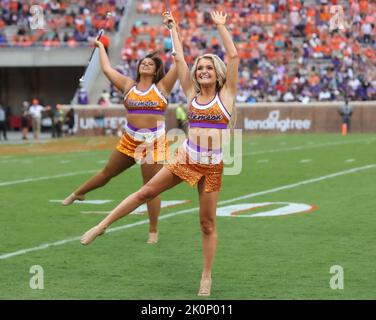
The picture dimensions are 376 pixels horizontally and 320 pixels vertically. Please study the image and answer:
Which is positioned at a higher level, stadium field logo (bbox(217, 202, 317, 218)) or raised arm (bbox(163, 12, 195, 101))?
raised arm (bbox(163, 12, 195, 101))

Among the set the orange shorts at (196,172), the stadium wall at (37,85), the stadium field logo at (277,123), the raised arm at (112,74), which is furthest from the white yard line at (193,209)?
the stadium wall at (37,85)

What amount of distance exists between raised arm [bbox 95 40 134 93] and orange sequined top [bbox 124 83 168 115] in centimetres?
12

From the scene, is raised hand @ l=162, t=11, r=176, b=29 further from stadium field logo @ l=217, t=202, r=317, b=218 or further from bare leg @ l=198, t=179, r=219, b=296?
stadium field logo @ l=217, t=202, r=317, b=218

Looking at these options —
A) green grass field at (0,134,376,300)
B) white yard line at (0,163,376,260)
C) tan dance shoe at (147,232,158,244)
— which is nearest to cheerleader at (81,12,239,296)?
green grass field at (0,134,376,300)

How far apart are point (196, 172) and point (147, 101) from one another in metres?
2.49

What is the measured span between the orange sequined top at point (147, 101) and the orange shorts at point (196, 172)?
2348 millimetres

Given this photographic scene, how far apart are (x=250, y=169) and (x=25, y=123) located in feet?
56.2

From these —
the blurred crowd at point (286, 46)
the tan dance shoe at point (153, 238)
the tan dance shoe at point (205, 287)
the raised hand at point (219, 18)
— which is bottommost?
the blurred crowd at point (286, 46)

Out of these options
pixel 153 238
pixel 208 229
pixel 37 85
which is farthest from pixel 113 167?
pixel 37 85

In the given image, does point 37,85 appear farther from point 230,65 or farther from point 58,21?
point 230,65

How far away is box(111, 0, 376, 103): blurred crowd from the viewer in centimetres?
4044

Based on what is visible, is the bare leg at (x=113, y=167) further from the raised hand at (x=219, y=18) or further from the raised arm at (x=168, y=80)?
the raised hand at (x=219, y=18)

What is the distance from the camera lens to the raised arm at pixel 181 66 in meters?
8.54

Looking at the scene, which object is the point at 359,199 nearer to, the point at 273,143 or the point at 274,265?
the point at 274,265
